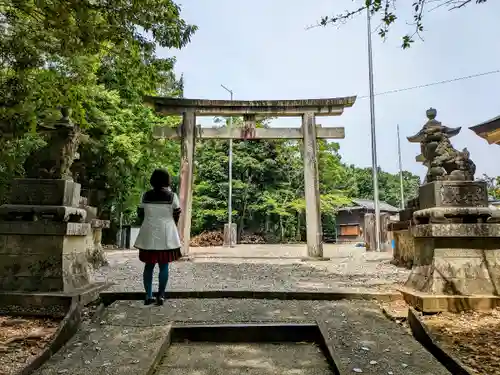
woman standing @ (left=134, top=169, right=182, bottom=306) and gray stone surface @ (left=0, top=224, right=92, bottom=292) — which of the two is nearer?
woman standing @ (left=134, top=169, right=182, bottom=306)

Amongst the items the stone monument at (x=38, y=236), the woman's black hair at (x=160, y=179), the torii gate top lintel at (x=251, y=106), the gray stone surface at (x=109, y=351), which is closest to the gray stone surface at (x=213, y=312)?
the gray stone surface at (x=109, y=351)

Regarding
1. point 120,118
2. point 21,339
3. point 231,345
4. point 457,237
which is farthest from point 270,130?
point 21,339

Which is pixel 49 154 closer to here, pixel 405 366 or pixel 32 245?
pixel 32 245

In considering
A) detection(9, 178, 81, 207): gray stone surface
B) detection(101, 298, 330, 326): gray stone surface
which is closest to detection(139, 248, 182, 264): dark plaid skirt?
detection(101, 298, 330, 326): gray stone surface

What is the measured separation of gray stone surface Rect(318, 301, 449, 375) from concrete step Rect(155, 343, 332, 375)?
0.24 meters

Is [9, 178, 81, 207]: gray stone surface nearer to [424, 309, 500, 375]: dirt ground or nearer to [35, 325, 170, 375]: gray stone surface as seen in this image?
[35, 325, 170, 375]: gray stone surface

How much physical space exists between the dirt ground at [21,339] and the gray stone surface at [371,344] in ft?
8.63

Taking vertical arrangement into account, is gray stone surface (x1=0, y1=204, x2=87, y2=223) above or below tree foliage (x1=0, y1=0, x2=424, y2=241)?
below

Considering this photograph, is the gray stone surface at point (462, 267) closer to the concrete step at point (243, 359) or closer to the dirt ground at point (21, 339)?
the concrete step at point (243, 359)

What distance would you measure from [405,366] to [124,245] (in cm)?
1830

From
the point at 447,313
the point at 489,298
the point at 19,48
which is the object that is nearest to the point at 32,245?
the point at 19,48

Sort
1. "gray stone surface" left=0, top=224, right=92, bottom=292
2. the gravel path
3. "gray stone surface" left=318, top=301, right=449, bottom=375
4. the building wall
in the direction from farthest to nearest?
the building wall → the gravel path → "gray stone surface" left=0, top=224, right=92, bottom=292 → "gray stone surface" left=318, top=301, right=449, bottom=375

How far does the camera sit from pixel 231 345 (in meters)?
3.57

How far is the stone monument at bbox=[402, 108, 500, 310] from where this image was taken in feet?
14.0
